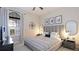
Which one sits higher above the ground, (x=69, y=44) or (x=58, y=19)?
(x=58, y=19)

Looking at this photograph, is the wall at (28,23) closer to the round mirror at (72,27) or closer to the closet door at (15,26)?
the closet door at (15,26)

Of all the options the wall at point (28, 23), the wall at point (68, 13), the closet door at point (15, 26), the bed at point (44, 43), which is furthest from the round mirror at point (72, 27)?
the closet door at point (15, 26)

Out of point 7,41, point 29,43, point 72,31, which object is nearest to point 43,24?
point 29,43

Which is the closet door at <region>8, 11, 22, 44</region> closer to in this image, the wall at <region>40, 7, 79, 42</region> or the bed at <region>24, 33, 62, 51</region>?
the bed at <region>24, 33, 62, 51</region>

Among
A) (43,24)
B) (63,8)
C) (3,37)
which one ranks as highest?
(63,8)

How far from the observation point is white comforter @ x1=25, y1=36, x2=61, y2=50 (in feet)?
5.39

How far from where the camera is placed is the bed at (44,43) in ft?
5.40

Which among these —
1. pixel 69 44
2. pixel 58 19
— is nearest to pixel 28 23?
pixel 58 19

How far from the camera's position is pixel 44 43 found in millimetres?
1666

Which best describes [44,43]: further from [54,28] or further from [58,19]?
[58,19]

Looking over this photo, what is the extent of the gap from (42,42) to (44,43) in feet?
0.17
